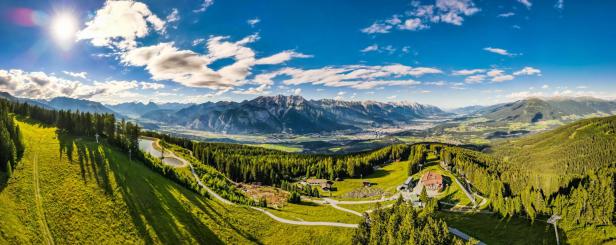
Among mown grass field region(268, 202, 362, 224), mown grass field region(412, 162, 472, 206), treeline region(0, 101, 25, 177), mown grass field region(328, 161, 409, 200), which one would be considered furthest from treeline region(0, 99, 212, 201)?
mown grass field region(412, 162, 472, 206)

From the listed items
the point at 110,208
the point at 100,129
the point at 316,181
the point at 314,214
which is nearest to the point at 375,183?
the point at 316,181

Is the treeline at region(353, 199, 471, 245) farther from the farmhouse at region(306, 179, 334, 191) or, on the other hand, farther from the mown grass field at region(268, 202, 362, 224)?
the farmhouse at region(306, 179, 334, 191)

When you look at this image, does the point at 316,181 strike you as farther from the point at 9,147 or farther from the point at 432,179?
the point at 9,147

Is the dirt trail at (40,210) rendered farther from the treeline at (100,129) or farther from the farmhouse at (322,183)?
the farmhouse at (322,183)

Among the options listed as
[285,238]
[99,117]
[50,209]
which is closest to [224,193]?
[285,238]

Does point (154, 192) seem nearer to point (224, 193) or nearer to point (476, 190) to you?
point (224, 193)

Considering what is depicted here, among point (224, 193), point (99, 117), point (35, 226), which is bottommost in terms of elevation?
point (224, 193)
